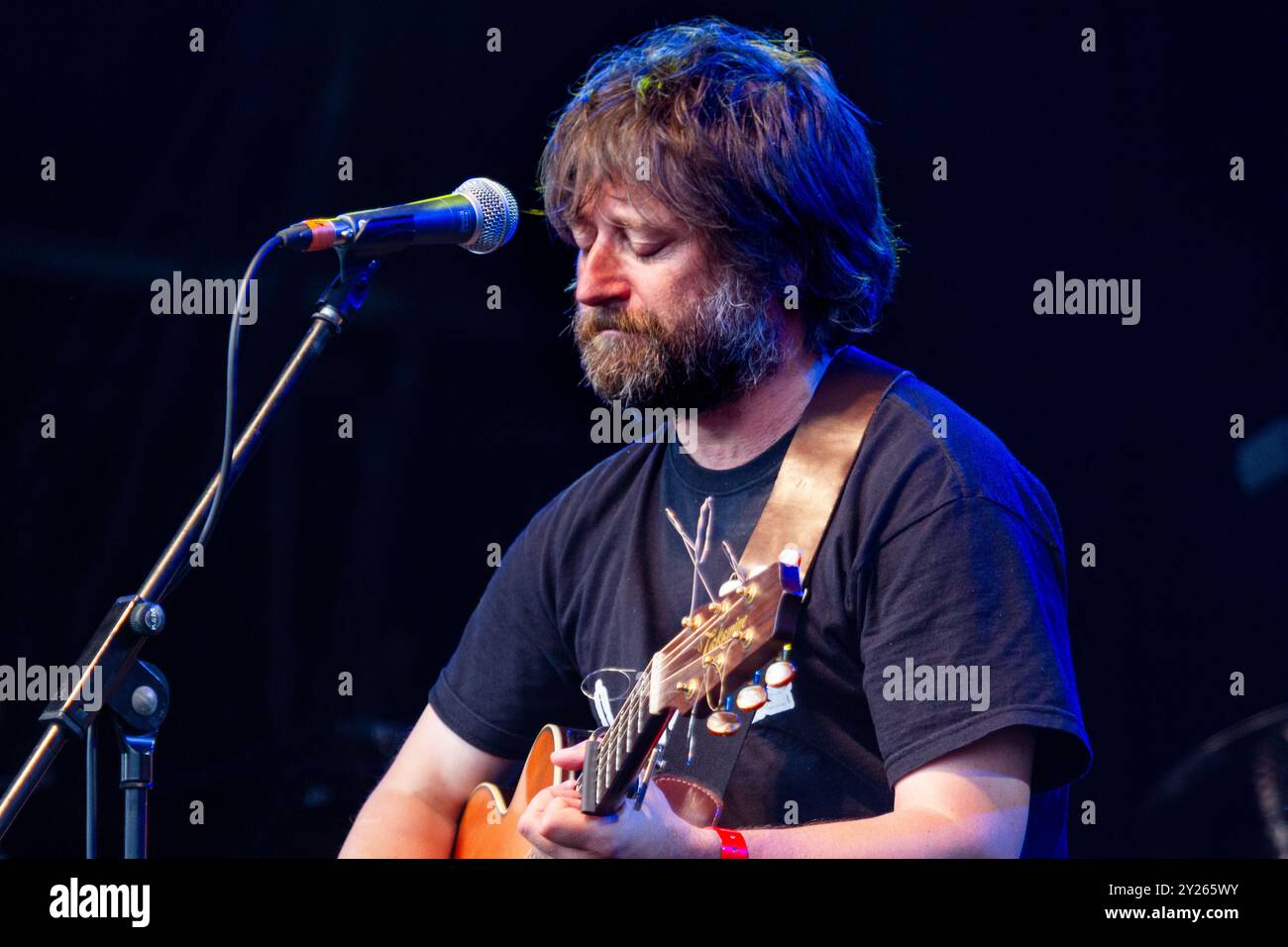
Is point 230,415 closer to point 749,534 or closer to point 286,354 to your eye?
point 749,534

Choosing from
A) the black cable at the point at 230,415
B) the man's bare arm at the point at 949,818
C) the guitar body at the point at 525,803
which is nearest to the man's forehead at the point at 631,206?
the black cable at the point at 230,415

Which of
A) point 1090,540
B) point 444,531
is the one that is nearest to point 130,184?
point 444,531

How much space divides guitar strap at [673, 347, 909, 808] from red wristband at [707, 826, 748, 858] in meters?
0.18

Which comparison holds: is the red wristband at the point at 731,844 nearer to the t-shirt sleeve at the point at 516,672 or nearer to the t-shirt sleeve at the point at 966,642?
the t-shirt sleeve at the point at 966,642

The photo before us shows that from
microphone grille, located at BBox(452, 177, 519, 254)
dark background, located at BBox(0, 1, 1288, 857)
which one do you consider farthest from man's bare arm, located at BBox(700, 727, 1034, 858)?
dark background, located at BBox(0, 1, 1288, 857)

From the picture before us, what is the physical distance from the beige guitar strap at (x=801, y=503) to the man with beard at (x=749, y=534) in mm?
23

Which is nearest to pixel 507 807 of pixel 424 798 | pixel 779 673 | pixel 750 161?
pixel 424 798

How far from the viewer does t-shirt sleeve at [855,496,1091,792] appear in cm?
181

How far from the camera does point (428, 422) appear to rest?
3.21m

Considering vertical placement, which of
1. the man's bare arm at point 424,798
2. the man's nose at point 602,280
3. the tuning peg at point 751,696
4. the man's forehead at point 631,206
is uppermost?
the man's forehead at point 631,206

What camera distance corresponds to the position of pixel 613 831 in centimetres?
170

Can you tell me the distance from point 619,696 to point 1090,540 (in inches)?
42.8

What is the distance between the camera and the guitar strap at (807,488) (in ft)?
6.66
